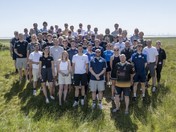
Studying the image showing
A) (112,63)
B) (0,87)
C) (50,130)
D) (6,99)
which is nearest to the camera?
(50,130)

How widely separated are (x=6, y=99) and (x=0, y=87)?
5.54 ft

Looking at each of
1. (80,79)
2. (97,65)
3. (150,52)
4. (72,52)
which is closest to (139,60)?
(150,52)

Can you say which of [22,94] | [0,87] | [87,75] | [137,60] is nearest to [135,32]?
[137,60]

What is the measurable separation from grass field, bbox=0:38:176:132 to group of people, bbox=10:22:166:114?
45cm

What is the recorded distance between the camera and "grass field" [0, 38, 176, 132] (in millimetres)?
10877

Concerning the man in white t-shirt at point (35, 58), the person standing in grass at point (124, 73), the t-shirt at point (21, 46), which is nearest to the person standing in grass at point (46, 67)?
the man in white t-shirt at point (35, 58)

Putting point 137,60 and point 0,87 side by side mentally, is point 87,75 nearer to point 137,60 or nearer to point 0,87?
point 137,60

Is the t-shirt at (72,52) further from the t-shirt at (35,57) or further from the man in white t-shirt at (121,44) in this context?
the man in white t-shirt at (121,44)

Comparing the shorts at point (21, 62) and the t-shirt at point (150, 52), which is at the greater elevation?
the t-shirt at point (150, 52)

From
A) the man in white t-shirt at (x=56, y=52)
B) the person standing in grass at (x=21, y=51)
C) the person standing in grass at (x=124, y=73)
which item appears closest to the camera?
the person standing in grass at (x=124, y=73)

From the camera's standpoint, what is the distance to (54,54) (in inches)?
543

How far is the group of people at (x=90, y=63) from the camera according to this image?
12.7m

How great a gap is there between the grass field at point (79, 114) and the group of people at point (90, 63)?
1.48 ft

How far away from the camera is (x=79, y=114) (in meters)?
12.3
